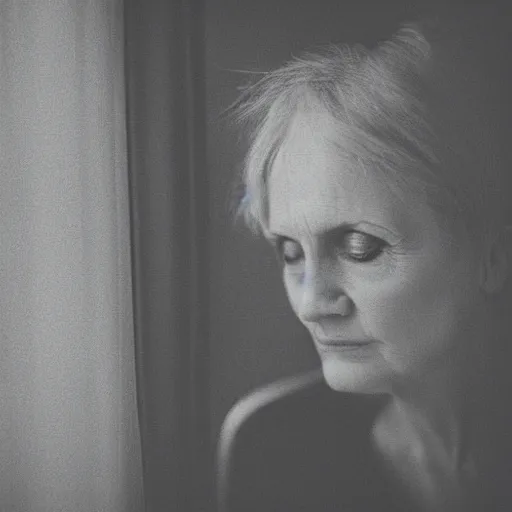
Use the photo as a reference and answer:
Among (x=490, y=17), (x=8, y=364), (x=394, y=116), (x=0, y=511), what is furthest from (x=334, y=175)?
(x=0, y=511)

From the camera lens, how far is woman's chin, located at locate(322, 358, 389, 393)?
1.44m

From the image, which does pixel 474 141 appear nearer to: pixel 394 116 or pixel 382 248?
pixel 394 116

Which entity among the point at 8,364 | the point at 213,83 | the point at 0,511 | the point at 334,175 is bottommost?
the point at 0,511

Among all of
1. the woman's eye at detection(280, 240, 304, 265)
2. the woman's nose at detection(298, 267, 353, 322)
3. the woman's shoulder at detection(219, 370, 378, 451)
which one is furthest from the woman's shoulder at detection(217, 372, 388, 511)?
the woman's eye at detection(280, 240, 304, 265)

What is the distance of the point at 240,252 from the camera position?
4.94ft

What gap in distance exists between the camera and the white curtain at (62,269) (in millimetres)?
1610

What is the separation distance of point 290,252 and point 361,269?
143mm

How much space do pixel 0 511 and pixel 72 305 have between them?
48 cm

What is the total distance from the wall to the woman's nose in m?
0.04

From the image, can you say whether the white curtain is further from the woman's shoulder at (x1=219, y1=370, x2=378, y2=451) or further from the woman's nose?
Answer: the woman's nose

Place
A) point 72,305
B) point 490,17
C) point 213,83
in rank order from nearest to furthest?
point 490,17 → point 213,83 → point 72,305

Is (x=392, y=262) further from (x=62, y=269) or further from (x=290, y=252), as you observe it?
(x=62, y=269)

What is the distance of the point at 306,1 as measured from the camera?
1451 mm

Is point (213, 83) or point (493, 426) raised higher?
point (213, 83)
